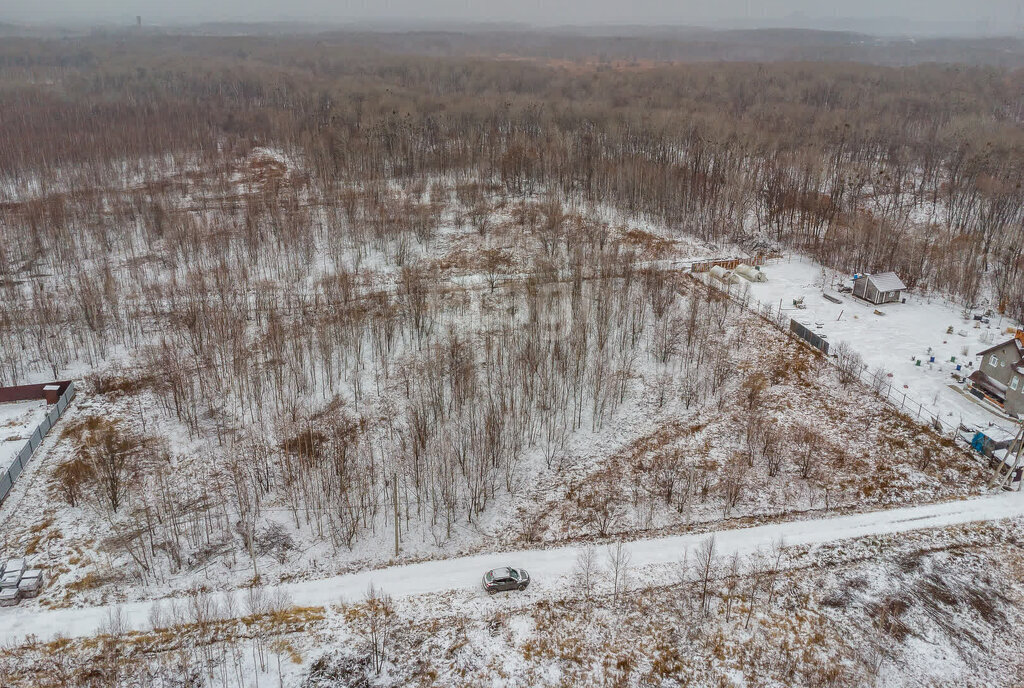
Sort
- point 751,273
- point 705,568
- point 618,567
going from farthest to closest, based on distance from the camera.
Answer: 1. point 751,273
2. point 618,567
3. point 705,568

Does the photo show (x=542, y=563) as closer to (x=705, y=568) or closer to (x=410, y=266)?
(x=705, y=568)

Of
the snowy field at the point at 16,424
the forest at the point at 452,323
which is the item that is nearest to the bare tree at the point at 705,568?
the forest at the point at 452,323

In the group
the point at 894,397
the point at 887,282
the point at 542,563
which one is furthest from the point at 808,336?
the point at 542,563

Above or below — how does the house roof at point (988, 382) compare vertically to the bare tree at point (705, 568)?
above

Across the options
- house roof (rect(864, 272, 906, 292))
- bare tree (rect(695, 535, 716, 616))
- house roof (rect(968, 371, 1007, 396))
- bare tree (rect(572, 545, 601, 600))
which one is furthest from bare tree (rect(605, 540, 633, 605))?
house roof (rect(864, 272, 906, 292))

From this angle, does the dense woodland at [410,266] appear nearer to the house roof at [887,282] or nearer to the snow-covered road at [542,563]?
the snow-covered road at [542,563]

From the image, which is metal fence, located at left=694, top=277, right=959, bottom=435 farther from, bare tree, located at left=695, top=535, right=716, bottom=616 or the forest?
bare tree, located at left=695, top=535, right=716, bottom=616
